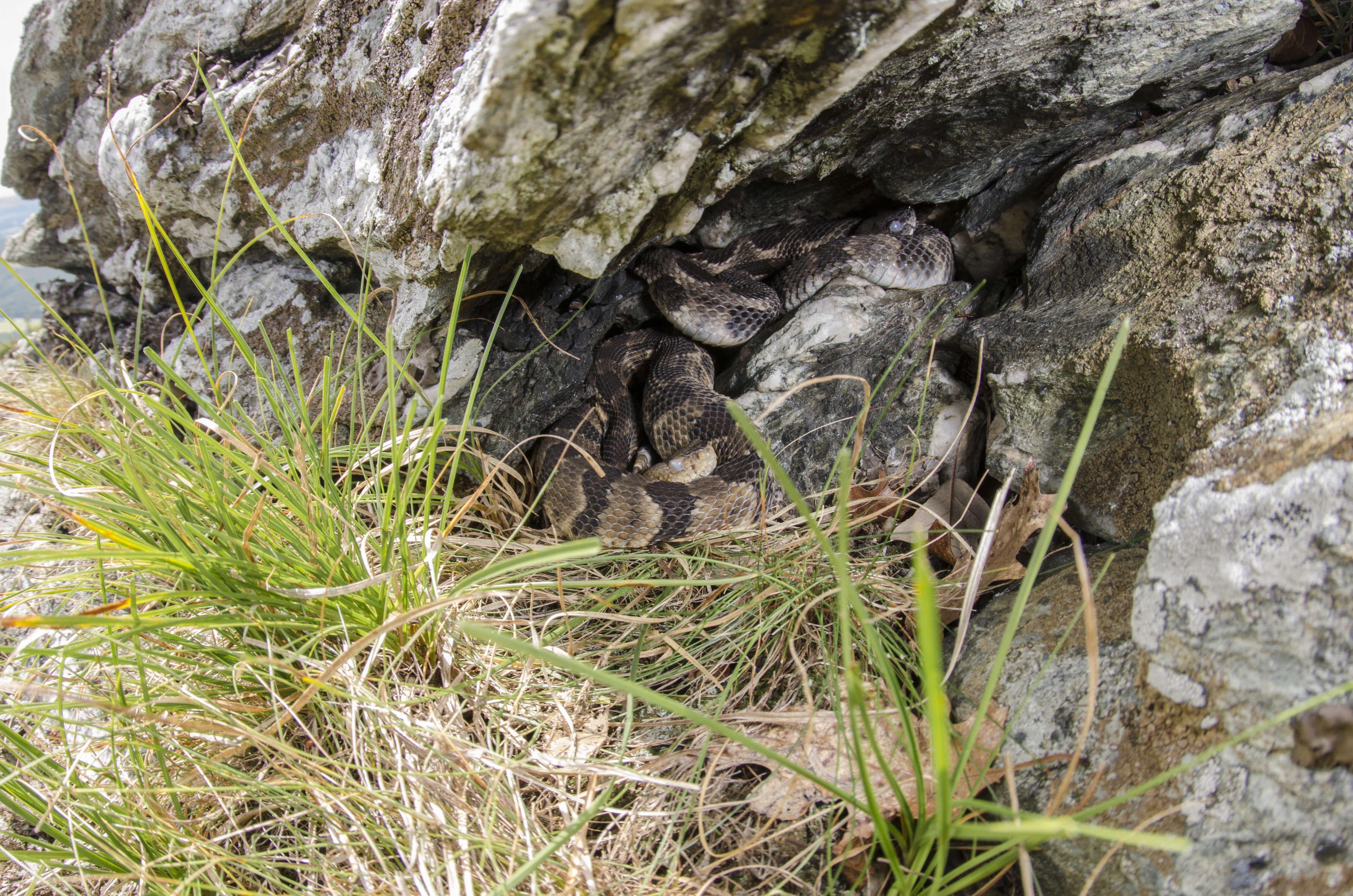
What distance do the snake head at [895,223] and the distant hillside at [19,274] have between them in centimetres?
483

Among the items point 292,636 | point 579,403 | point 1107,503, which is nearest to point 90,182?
point 579,403

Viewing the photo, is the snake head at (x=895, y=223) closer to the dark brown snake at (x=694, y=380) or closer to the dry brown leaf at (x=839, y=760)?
the dark brown snake at (x=694, y=380)

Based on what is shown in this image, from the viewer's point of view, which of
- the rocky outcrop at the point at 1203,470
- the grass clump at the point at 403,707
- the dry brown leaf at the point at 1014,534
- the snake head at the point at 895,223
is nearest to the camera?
the rocky outcrop at the point at 1203,470

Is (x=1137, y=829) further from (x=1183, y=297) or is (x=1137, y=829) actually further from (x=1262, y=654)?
(x=1183, y=297)

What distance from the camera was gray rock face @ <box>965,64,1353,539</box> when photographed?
1846mm

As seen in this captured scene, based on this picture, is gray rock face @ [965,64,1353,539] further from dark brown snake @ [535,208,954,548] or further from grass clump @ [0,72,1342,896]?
dark brown snake @ [535,208,954,548]

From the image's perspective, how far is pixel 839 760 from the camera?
1.57m

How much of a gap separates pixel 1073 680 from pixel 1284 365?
3.33 feet

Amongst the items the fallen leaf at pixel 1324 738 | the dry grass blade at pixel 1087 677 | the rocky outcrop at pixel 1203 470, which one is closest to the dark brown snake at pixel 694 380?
the rocky outcrop at pixel 1203 470

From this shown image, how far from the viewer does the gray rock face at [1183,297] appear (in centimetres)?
185

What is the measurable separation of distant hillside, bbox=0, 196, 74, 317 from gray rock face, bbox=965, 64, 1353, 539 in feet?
17.4

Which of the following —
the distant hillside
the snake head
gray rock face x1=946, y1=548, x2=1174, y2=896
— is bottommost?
gray rock face x1=946, y1=548, x2=1174, y2=896

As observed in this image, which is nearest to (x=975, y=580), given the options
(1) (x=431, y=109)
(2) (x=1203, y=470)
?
(2) (x=1203, y=470)

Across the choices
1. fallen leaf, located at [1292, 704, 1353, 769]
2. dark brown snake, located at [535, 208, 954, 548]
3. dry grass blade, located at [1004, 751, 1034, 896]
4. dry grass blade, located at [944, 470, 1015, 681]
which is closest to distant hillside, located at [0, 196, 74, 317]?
dark brown snake, located at [535, 208, 954, 548]
